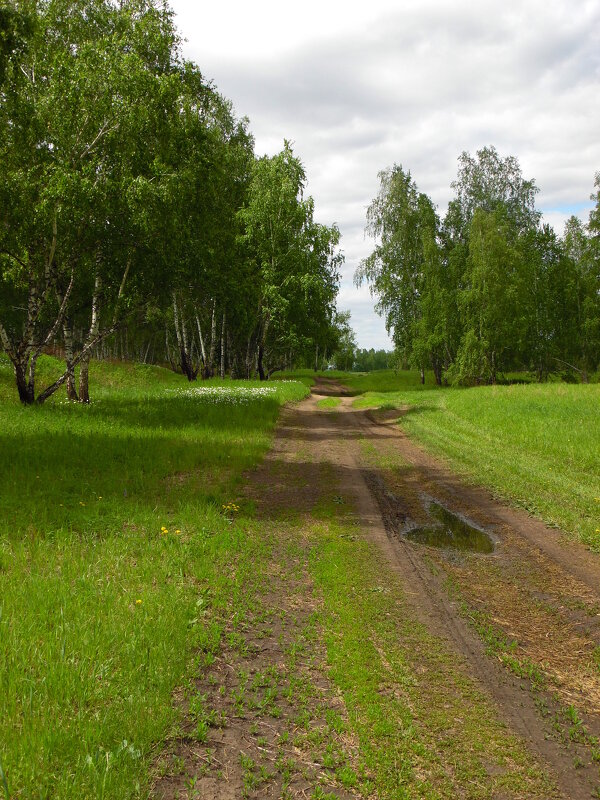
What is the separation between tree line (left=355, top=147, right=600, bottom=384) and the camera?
40031mm

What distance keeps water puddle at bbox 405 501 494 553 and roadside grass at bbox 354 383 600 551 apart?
1.33m

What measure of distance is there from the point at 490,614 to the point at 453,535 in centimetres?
260

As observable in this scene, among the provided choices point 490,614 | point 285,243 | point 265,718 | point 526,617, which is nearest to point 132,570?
point 265,718

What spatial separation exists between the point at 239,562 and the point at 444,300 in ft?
128

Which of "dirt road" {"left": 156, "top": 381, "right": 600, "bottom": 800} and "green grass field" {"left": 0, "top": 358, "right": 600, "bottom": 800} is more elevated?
"green grass field" {"left": 0, "top": 358, "right": 600, "bottom": 800}

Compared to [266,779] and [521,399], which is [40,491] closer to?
[266,779]

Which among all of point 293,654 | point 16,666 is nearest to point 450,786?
point 293,654


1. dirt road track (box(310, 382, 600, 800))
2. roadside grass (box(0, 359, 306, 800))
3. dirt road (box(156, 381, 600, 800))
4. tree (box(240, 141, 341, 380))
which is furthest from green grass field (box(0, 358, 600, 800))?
tree (box(240, 141, 341, 380))

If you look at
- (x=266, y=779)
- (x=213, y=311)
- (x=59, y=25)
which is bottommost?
(x=266, y=779)

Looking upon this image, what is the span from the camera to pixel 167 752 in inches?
129

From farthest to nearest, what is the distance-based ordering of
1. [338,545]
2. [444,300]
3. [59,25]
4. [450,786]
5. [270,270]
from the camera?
[444,300]
[270,270]
[59,25]
[338,545]
[450,786]

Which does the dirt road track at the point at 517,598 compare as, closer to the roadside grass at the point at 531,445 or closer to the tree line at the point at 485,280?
the roadside grass at the point at 531,445

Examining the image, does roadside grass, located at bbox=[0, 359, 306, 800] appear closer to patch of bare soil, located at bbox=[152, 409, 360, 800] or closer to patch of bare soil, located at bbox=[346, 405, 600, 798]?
patch of bare soil, located at bbox=[152, 409, 360, 800]

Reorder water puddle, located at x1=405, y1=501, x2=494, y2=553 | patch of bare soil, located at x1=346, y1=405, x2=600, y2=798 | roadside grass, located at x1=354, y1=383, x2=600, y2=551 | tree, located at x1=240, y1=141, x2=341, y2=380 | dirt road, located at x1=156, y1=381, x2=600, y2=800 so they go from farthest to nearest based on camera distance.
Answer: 1. tree, located at x1=240, y1=141, x2=341, y2=380
2. roadside grass, located at x1=354, y1=383, x2=600, y2=551
3. water puddle, located at x1=405, y1=501, x2=494, y2=553
4. patch of bare soil, located at x1=346, y1=405, x2=600, y2=798
5. dirt road, located at x1=156, y1=381, x2=600, y2=800
